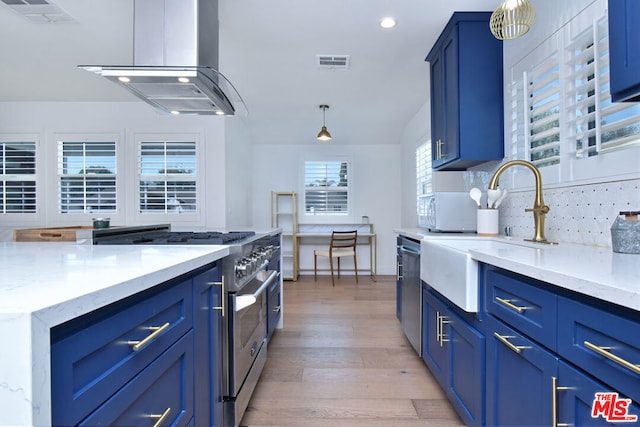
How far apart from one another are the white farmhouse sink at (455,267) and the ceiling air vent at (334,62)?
1873mm

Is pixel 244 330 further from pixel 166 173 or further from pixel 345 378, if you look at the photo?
pixel 166 173

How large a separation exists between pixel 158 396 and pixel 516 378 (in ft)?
3.54

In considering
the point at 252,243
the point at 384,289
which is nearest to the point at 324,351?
the point at 252,243

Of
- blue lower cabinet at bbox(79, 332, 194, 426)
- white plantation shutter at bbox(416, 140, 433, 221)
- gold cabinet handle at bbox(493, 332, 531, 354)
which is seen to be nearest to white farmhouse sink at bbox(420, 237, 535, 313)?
gold cabinet handle at bbox(493, 332, 531, 354)

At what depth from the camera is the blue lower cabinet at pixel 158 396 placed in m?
0.71

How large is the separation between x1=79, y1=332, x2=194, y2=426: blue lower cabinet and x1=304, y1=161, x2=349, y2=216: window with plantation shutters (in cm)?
458

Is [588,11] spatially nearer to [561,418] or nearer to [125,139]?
[561,418]

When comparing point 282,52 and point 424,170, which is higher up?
point 282,52

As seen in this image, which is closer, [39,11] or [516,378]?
[516,378]

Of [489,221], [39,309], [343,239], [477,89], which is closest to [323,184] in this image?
[343,239]

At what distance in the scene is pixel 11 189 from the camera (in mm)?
4066

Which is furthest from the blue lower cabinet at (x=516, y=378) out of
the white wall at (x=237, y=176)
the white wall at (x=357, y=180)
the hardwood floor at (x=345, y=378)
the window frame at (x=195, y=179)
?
the white wall at (x=357, y=180)

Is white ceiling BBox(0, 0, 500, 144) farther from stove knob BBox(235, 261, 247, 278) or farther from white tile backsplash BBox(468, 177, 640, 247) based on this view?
stove knob BBox(235, 261, 247, 278)

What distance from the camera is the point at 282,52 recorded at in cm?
287
